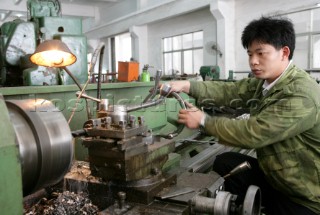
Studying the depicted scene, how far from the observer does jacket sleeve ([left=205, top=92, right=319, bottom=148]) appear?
0.98 meters

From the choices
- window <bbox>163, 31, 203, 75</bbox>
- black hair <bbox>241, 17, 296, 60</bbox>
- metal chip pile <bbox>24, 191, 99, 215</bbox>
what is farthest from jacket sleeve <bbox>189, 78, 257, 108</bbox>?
window <bbox>163, 31, 203, 75</bbox>

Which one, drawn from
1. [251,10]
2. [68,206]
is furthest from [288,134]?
[251,10]

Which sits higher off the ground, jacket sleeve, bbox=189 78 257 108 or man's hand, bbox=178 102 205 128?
jacket sleeve, bbox=189 78 257 108

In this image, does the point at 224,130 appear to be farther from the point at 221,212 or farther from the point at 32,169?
the point at 32,169

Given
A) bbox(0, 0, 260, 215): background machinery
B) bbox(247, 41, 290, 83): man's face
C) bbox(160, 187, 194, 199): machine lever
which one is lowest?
bbox(160, 187, 194, 199): machine lever

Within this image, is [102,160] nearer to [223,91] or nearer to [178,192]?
[178,192]

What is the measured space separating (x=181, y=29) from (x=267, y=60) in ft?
18.8

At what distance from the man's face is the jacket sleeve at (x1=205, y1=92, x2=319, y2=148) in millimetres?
145

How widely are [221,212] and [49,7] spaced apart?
1792 millimetres

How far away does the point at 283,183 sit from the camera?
1069 mm

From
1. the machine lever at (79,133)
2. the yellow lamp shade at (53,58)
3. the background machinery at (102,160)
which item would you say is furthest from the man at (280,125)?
the yellow lamp shade at (53,58)

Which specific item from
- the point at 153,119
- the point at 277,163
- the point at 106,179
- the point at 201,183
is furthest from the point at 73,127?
the point at 277,163

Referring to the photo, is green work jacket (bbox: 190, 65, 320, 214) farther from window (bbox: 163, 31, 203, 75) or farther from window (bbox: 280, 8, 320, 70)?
window (bbox: 163, 31, 203, 75)

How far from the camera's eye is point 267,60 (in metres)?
1.11
